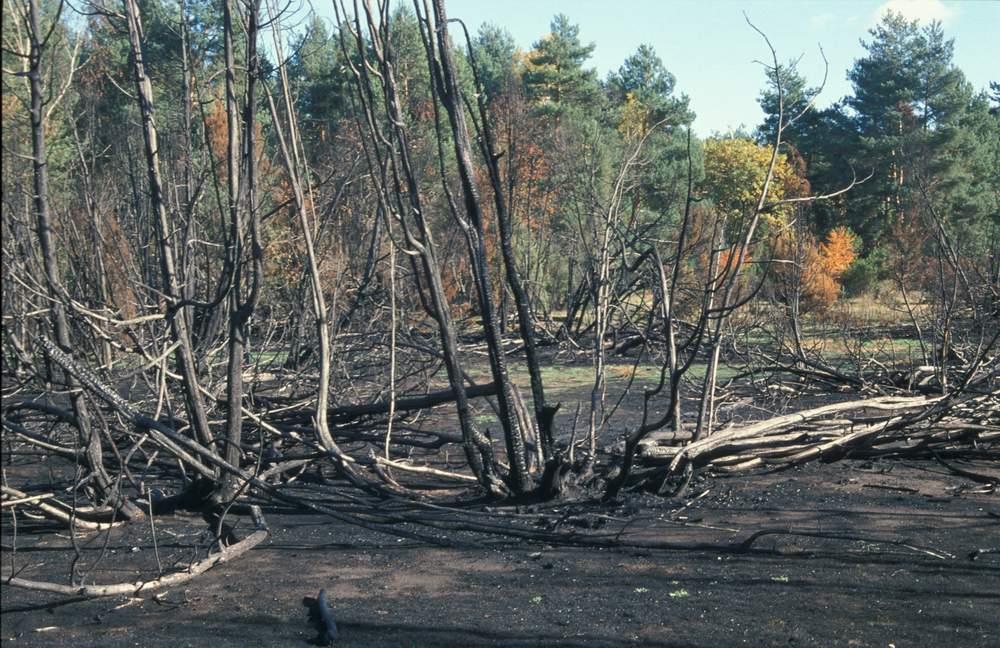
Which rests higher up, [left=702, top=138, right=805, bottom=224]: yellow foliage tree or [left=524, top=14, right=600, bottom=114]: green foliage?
[left=524, top=14, right=600, bottom=114]: green foliage

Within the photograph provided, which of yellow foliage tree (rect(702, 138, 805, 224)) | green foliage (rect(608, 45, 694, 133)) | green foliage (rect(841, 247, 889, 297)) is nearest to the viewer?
green foliage (rect(841, 247, 889, 297))

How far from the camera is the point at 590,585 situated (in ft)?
16.0

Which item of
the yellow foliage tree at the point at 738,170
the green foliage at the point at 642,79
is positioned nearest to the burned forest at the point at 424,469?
the yellow foliage tree at the point at 738,170

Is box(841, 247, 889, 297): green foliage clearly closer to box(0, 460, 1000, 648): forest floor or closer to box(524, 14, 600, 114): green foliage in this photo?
box(524, 14, 600, 114): green foliage

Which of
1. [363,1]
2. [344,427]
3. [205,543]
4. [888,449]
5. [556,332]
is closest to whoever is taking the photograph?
[205,543]

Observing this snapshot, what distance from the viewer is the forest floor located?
4.23 metres

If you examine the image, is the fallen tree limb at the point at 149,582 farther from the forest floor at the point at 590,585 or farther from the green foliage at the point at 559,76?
the green foliage at the point at 559,76

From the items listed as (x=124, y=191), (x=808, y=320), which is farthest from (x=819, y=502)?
(x=808, y=320)

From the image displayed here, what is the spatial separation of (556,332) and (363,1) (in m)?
12.4

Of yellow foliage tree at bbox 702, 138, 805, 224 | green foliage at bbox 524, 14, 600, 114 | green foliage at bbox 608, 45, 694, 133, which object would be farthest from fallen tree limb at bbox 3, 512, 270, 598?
green foliage at bbox 608, 45, 694, 133

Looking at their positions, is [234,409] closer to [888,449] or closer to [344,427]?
[344,427]

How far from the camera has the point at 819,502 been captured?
646cm

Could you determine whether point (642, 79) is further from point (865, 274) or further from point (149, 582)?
point (149, 582)

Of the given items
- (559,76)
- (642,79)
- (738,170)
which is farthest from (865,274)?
(642,79)
